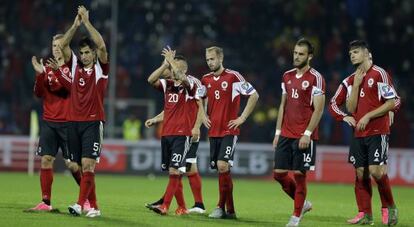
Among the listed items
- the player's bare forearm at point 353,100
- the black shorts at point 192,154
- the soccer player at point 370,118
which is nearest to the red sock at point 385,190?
the soccer player at point 370,118

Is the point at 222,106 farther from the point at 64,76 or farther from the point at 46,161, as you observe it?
the point at 46,161

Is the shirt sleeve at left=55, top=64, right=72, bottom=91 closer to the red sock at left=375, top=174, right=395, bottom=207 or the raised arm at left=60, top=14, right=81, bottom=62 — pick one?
the raised arm at left=60, top=14, right=81, bottom=62

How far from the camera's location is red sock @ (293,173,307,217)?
11055mm

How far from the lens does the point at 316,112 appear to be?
1126 centimetres

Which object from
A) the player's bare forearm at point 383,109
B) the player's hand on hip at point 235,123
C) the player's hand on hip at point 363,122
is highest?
the player's bare forearm at point 383,109

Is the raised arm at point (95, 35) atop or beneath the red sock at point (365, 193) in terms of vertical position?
atop

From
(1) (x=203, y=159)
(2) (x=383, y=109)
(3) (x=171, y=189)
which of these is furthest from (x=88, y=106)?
(1) (x=203, y=159)

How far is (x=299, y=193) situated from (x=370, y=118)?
139 centimetres

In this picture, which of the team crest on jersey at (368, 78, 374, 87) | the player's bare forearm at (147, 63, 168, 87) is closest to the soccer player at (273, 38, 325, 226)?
the team crest on jersey at (368, 78, 374, 87)

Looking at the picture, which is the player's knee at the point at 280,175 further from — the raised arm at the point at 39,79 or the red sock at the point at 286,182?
the raised arm at the point at 39,79

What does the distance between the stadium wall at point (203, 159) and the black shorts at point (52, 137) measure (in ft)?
38.2

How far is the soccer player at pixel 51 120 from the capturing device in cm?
1220

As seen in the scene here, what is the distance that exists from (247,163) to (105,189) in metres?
6.68

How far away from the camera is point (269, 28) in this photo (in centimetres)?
2823
